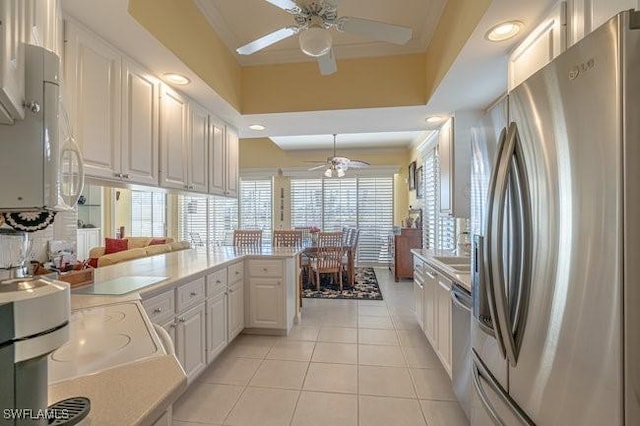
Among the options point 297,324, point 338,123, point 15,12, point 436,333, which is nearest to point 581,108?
point 15,12

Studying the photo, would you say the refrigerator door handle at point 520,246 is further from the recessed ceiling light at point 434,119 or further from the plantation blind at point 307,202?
the plantation blind at point 307,202

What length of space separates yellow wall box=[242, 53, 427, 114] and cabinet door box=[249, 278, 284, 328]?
5.85 ft

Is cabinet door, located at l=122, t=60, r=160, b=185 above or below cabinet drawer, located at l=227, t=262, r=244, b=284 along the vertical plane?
above

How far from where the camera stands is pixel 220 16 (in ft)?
8.65

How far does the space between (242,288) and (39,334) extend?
9.25 feet

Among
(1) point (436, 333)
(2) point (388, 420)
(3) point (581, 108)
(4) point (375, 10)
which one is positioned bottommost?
(2) point (388, 420)

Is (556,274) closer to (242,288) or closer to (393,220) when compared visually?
(242,288)

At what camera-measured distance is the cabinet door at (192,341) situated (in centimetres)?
215

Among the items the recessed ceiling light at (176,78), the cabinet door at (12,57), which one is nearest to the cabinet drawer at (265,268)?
the recessed ceiling light at (176,78)

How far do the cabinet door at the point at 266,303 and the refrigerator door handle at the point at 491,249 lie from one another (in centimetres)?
236

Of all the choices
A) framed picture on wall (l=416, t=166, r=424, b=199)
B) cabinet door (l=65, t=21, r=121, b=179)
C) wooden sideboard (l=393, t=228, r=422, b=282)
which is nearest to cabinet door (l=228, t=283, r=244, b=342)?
cabinet door (l=65, t=21, r=121, b=179)

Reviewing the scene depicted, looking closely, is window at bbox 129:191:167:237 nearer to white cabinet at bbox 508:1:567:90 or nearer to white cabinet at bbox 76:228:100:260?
white cabinet at bbox 76:228:100:260

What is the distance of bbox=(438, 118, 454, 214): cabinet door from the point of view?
3268mm

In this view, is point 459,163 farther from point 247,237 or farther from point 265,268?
point 247,237
